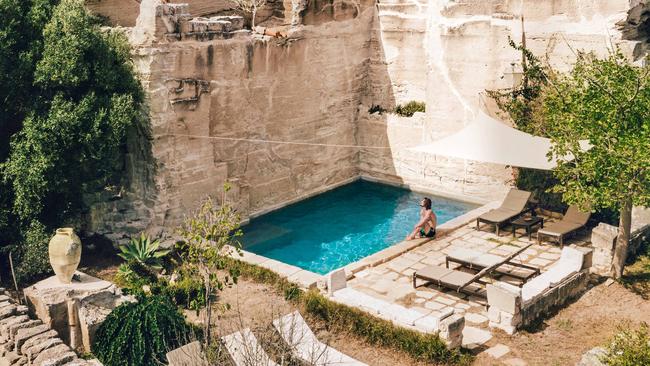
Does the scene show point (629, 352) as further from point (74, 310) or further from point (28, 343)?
point (74, 310)

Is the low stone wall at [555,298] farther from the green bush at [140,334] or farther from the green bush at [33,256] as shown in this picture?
the green bush at [33,256]

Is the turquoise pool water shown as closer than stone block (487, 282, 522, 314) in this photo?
No

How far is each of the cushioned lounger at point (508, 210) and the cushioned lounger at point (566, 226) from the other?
2.26 feet

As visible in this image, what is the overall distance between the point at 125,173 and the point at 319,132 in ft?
18.2

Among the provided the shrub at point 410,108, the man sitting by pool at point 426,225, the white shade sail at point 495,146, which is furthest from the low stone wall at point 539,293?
the shrub at point 410,108

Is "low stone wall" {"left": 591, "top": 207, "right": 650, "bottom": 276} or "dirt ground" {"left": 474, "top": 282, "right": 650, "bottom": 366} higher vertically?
"low stone wall" {"left": 591, "top": 207, "right": 650, "bottom": 276}

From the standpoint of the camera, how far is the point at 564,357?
9.42 meters

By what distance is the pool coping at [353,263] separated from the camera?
1169 centimetres

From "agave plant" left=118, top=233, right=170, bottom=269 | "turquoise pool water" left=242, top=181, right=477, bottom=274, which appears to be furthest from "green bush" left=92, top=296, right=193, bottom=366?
"turquoise pool water" left=242, top=181, right=477, bottom=274

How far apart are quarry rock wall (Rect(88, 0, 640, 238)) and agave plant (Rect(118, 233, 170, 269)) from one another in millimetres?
987

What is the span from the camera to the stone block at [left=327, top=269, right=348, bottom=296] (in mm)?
11086

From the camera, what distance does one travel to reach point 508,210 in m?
14.7

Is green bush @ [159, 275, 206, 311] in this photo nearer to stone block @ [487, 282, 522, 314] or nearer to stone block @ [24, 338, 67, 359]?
stone block @ [24, 338, 67, 359]

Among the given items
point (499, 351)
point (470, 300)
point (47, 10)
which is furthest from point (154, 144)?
point (499, 351)
